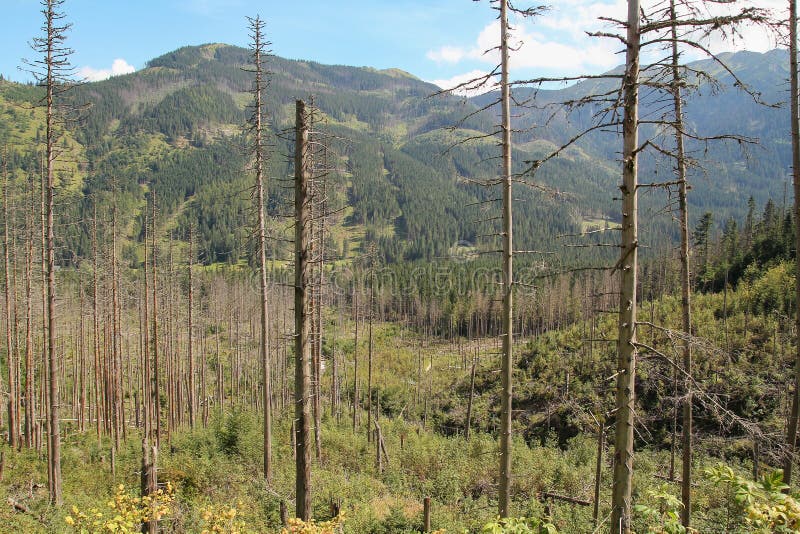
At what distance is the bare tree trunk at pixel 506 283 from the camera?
32.0 ft

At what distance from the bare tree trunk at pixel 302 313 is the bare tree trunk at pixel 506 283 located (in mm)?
4104

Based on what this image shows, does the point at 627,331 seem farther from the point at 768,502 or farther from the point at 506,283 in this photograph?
the point at 506,283

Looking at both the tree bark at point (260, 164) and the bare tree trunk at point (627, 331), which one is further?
the tree bark at point (260, 164)

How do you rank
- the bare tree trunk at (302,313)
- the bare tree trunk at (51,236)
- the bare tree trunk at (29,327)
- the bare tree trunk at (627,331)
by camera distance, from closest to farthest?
the bare tree trunk at (627,331)
the bare tree trunk at (302,313)
the bare tree trunk at (51,236)
the bare tree trunk at (29,327)

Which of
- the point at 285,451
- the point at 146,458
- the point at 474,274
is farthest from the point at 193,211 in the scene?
the point at 146,458

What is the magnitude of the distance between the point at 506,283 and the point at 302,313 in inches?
173

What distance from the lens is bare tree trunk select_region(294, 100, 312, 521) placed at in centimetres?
921

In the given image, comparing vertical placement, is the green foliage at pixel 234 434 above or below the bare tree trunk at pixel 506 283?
below

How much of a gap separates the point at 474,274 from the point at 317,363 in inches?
2670

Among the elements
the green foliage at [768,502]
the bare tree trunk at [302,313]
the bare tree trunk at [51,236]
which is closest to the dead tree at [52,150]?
the bare tree trunk at [51,236]

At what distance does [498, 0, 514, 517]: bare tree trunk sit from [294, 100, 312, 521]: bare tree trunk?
4.10m

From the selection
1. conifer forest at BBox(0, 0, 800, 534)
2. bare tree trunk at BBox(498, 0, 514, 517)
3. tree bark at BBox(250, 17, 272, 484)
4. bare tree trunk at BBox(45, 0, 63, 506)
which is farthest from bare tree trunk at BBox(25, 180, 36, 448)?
bare tree trunk at BBox(498, 0, 514, 517)

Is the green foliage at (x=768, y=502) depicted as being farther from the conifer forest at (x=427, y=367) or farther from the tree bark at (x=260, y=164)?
the tree bark at (x=260, y=164)

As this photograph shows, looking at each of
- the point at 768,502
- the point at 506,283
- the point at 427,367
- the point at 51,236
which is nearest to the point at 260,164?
the point at 51,236
